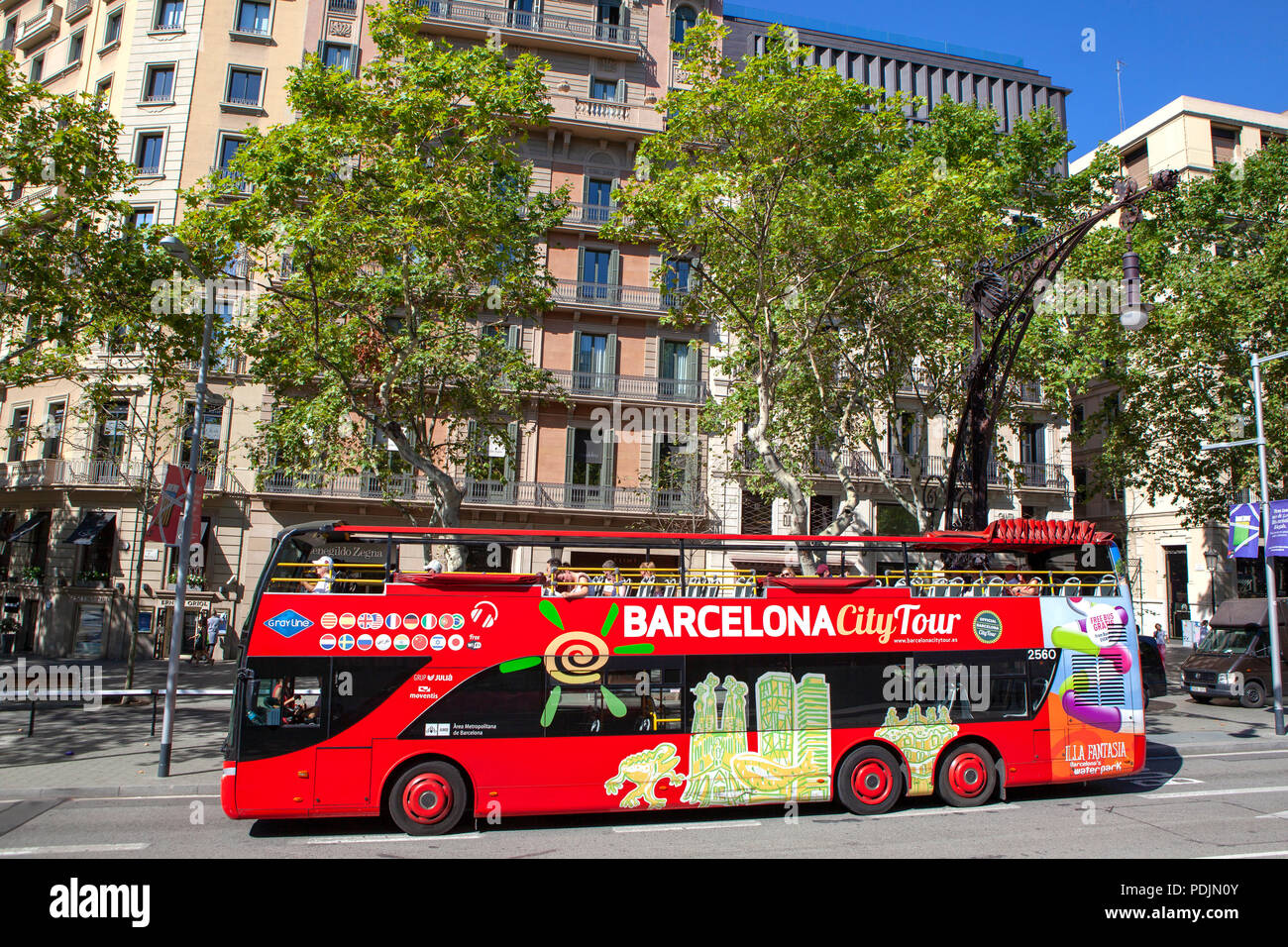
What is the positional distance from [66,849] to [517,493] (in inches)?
777

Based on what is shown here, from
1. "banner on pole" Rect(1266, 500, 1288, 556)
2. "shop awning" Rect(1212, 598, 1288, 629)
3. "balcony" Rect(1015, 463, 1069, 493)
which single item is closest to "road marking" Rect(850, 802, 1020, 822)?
"banner on pole" Rect(1266, 500, 1288, 556)

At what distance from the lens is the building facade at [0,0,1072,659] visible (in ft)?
87.8

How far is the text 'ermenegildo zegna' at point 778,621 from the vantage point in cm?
962

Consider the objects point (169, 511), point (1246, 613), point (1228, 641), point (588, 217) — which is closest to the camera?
point (169, 511)

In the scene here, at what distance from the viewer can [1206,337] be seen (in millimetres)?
23891

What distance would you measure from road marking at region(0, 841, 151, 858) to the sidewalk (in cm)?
257

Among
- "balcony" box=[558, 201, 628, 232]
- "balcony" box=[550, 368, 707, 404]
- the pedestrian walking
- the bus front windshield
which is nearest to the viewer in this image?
the bus front windshield

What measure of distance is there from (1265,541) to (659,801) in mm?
15377

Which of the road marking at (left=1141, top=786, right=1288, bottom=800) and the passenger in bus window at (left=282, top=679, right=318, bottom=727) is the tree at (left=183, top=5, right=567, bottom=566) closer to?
the passenger in bus window at (left=282, top=679, right=318, bottom=727)

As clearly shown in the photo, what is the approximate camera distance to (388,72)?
16219 millimetres

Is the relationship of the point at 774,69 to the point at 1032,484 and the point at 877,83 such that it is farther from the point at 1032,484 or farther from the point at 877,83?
the point at 877,83

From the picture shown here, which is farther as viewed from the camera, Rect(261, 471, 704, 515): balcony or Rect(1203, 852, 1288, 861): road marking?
Rect(261, 471, 704, 515): balcony
